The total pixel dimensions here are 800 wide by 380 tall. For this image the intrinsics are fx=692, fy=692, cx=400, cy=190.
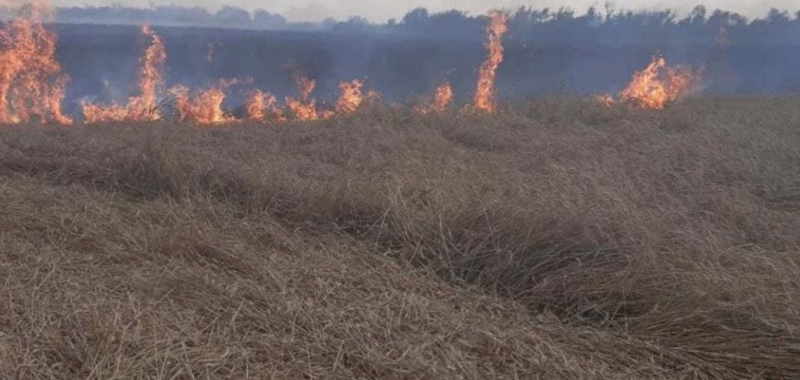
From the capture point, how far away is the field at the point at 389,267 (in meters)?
2.51

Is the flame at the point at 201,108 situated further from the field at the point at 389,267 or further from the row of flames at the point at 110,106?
the field at the point at 389,267

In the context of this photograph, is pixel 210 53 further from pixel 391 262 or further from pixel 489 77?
pixel 391 262

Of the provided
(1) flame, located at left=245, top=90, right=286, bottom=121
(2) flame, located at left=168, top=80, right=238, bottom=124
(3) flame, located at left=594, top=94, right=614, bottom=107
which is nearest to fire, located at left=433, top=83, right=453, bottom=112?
(1) flame, located at left=245, top=90, right=286, bottom=121

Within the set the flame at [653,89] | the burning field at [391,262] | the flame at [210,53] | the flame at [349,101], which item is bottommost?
the flame at [210,53]

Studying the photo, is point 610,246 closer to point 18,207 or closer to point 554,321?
point 554,321

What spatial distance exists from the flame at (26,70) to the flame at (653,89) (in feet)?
32.5

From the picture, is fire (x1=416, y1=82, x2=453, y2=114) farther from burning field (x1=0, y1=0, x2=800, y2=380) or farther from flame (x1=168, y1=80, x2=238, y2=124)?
burning field (x1=0, y1=0, x2=800, y2=380)

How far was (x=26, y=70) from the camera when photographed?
1071cm

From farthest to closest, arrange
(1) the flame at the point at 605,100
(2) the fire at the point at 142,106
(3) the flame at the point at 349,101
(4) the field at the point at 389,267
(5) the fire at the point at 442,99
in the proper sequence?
(1) the flame at the point at 605,100 → (5) the fire at the point at 442,99 → (3) the flame at the point at 349,101 → (2) the fire at the point at 142,106 → (4) the field at the point at 389,267

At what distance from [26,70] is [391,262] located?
949 centimetres

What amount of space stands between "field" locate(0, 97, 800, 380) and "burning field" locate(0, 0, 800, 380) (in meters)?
0.01

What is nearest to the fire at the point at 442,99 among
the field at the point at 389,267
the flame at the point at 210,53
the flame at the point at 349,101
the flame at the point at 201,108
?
the flame at the point at 349,101

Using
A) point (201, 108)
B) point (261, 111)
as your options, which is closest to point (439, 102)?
point (261, 111)

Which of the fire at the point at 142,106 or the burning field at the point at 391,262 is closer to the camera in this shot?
the burning field at the point at 391,262
